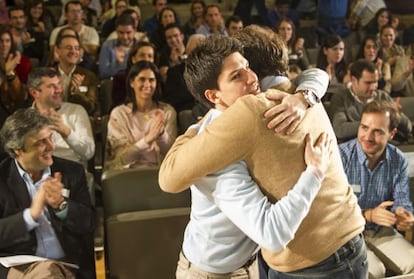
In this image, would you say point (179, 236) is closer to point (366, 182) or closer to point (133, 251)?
point (133, 251)

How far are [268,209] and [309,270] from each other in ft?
0.50

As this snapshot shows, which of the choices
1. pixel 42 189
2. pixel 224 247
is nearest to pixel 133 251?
pixel 42 189

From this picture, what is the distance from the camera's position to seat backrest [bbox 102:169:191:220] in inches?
71.3

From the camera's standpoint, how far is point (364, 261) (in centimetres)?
99

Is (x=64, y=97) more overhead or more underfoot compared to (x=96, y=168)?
more overhead

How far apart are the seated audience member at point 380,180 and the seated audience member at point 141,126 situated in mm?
784

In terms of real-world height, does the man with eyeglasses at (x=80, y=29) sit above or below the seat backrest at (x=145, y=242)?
above

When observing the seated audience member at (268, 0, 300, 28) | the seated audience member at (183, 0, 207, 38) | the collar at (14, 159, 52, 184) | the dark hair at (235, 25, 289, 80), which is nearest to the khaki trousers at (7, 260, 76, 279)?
the collar at (14, 159, 52, 184)

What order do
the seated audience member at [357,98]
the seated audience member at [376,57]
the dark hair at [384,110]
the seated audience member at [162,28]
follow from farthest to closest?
the seated audience member at [162,28] → the seated audience member at [376,57] → the seated audience member at [357,98] → the dark hair at [384,110]

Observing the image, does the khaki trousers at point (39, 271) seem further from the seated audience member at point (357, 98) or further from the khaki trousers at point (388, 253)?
the seated audience member at point (357, 98)

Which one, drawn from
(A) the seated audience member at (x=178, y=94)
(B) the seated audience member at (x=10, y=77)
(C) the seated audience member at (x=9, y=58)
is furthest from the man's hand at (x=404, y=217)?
(C) the seated audience member at (x=9, y=58)

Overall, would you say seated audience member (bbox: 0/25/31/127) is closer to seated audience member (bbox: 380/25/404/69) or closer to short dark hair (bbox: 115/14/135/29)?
short dark hair (bbox: 115/14/135/29)

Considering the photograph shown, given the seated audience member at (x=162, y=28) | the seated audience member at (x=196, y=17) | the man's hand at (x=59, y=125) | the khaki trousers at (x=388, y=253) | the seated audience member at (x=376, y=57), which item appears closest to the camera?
the khaki trousers at (x=388, y=253)

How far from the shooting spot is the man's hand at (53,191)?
1589 millimetres
